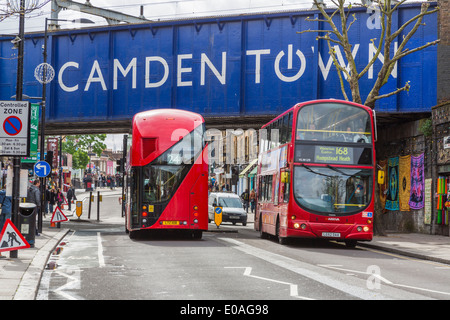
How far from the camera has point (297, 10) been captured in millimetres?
28875

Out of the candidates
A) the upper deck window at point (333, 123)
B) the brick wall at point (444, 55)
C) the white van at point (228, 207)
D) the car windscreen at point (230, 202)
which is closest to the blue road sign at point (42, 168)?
the upper deck window at point (333, 123)

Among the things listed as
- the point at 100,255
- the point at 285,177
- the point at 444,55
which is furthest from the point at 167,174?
the point at 444,55

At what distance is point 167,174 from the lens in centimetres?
2102

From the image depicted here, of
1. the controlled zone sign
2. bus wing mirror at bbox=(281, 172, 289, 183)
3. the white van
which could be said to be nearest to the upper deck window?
bus wing mirror at bbox=(281, 172, 289, 183)

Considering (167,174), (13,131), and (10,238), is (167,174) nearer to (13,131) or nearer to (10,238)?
(13,131)

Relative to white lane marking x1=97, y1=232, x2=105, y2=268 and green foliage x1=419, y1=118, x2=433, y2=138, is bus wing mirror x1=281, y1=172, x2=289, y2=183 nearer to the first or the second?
white lane marking x1=97, y1=232, x2=105, y2=268

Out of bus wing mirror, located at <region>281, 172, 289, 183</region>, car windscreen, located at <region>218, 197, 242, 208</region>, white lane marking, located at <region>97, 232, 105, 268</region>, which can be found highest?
bus wing mirror, located at <region>281, 172, 289, 183</region>

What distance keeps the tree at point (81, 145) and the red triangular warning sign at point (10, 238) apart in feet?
196

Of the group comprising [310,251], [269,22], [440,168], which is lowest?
[310,251]

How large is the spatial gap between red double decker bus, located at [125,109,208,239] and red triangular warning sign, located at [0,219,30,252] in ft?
23.4

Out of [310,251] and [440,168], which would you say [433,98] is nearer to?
[440,168]

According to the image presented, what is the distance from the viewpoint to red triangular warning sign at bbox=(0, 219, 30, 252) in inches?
545
